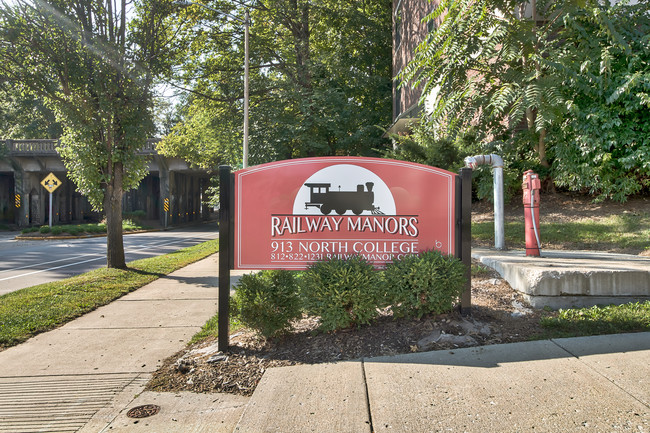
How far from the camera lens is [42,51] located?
32.7 feet

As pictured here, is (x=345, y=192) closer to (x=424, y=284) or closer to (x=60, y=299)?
(x=424, y=284)

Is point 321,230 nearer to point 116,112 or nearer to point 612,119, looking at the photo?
point 612,119

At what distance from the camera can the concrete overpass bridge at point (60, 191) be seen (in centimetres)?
3453

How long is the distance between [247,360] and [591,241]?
6.83 meters

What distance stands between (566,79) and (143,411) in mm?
9414

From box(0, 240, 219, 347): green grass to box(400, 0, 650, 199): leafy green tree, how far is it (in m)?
7.69

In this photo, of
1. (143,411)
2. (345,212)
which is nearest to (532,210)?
(345,212)

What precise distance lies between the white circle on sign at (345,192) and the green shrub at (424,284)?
62 centimetres

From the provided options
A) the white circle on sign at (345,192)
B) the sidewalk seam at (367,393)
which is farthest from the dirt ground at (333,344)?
the white circle on sign at (345,192)

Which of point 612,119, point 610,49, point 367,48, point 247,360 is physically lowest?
point 247,360

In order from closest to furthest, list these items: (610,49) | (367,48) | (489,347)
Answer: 1. (489,347)
2. (610,49)
3. (367,48)

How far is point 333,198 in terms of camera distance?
4.52 meters

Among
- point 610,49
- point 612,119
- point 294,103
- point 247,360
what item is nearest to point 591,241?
point 612,119

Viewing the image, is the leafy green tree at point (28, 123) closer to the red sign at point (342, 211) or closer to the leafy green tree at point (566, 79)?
the leafy green tree at point (566, 79)
